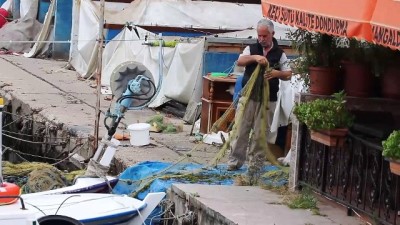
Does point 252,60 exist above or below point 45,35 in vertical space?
above

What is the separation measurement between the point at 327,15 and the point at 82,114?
10197 millimetres

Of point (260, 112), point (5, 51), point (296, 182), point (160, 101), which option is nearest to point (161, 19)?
point (160, 101)

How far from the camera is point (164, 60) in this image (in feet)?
64.6

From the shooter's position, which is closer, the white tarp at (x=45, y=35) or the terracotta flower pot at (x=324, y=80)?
the terracotta flower pot at (x=324, y=80)

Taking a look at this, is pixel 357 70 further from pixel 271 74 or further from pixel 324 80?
pixel 271 74

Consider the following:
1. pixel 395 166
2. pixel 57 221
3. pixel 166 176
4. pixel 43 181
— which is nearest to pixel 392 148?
pixel 395 166

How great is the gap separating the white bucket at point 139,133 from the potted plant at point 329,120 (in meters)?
5.07

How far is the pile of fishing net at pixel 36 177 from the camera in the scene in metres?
13.2

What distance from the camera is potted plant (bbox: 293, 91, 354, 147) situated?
33.3 ft

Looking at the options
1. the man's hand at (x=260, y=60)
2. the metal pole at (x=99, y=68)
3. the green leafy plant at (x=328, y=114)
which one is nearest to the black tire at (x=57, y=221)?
the green leafy plant at (x=328, y=114)

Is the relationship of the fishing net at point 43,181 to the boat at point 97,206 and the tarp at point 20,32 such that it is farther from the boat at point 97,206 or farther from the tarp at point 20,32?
the tarp at point 20,32

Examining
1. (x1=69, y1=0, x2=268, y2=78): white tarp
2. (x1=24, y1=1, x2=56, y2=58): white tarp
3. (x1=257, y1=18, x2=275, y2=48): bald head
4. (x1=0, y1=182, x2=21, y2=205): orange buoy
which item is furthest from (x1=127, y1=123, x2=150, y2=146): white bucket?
(x1=24, y1=1, x2=56, y2=58): white tarp

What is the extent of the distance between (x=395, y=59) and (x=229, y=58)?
788cm

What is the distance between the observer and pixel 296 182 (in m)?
11.4
